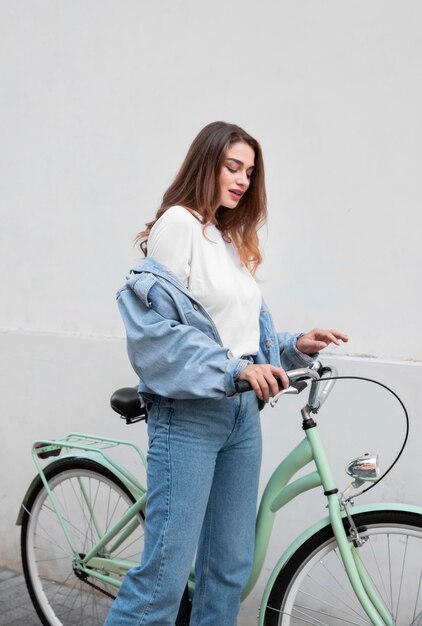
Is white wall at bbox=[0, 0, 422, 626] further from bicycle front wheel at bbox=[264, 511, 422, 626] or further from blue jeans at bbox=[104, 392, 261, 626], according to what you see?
blue jeans at bbox=[104, 392, 261, 626]

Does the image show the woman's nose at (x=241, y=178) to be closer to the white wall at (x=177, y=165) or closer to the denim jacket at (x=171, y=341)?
the denim jacket at (x=171, y=341)

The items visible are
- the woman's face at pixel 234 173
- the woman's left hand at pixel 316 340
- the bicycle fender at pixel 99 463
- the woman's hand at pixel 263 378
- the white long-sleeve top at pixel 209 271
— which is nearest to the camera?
the woman's hand at pixel 263 378

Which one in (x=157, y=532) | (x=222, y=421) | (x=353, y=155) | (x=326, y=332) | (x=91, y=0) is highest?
(x=91, y=0)

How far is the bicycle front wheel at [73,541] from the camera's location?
9.91ft

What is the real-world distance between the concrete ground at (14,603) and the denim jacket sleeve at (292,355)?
183 cm

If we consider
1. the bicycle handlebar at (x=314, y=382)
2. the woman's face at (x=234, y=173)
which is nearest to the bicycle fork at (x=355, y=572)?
the bicycle handlebar at (x=314, y=382)

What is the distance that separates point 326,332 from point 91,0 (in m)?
2.32

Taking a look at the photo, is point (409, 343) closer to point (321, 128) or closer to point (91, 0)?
point (321, 128)

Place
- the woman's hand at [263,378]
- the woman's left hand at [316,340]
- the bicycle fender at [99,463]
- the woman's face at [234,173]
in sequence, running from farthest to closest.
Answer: the bicycle fender at [99,463] < the woman's left hand at [316,340] < the woman's face at [234,173] < the woman's hand at [263,378]

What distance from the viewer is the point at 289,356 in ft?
8.54

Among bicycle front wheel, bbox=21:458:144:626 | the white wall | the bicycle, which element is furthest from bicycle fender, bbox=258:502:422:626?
the white wall

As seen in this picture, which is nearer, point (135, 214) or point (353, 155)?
point (353, 155)

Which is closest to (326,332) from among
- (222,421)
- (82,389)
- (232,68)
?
(222,421)

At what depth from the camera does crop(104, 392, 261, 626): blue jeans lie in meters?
2.29
